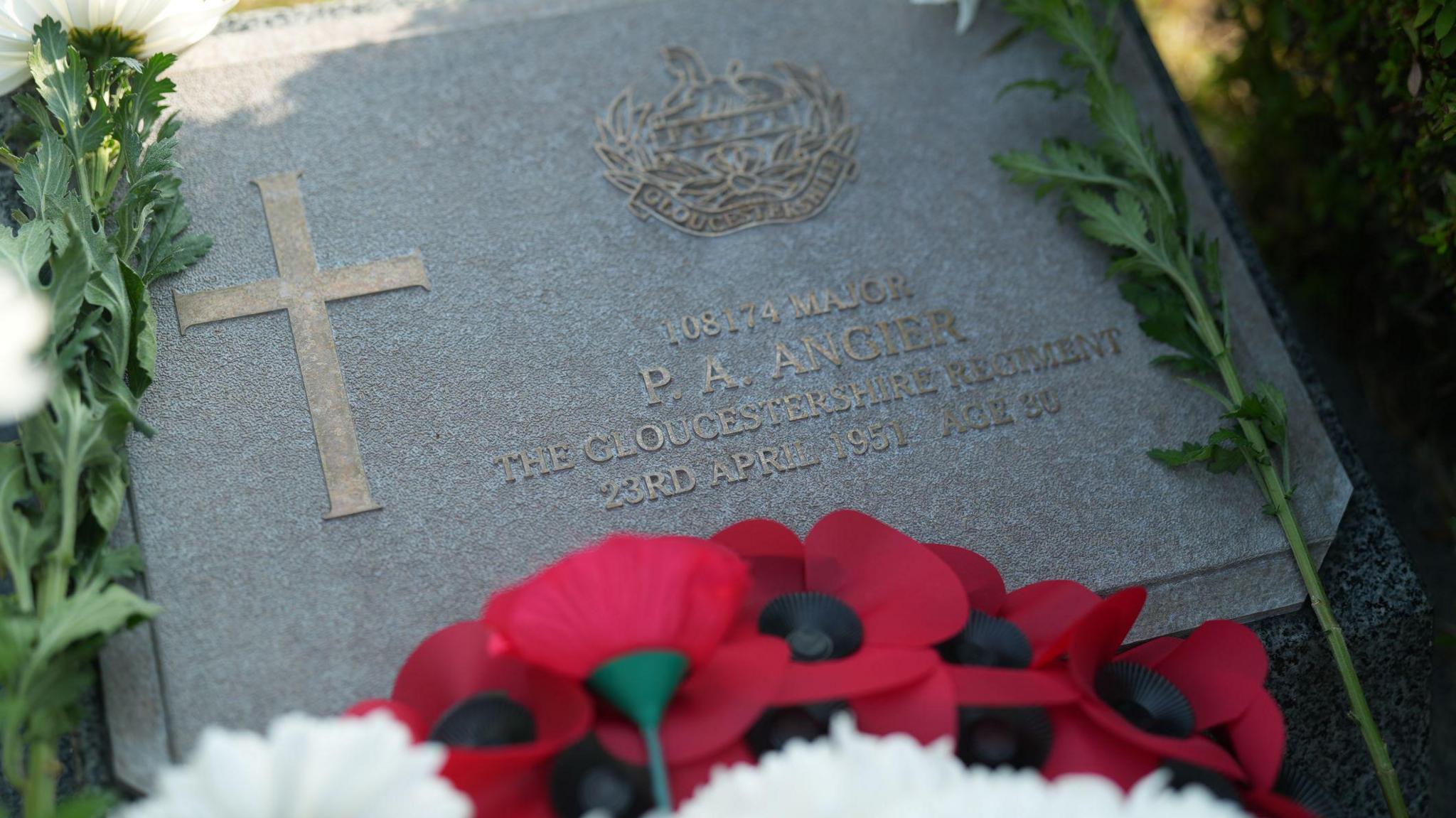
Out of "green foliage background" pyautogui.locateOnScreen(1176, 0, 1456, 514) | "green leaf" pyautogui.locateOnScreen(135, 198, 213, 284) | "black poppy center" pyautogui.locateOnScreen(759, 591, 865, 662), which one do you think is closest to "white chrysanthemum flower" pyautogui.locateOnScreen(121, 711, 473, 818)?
"black poppy center" pyautogui.locateOnScreen(759, 591, 865, 662)

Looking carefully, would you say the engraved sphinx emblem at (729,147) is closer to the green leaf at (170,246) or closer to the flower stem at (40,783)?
the green leaf at (170,246)

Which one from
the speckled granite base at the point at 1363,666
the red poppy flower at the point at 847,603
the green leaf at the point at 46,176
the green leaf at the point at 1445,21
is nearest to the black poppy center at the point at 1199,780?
the red poppy flower at the point at 847,603

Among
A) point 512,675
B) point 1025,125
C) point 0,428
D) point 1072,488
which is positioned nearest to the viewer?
point 512,675

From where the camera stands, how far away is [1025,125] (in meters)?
2.72

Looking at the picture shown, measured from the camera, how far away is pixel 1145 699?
5.87ft

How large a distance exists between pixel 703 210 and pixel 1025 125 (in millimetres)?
868

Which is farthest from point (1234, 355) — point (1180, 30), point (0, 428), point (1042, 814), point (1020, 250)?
point (1180, 30)

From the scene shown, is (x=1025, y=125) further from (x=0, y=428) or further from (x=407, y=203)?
(x=0, y=428)

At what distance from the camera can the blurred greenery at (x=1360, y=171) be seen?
250 cm

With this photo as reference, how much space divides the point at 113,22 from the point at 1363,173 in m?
2.88

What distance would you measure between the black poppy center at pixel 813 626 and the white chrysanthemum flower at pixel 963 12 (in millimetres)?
1656

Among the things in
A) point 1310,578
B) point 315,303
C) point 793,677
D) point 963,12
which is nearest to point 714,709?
point 793,677

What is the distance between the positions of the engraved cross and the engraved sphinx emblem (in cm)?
56

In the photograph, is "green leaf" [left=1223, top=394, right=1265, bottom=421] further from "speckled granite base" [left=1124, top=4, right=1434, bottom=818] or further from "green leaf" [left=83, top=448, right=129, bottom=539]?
"green leaf" [left=83, top=448, right=129, bottom=539]
